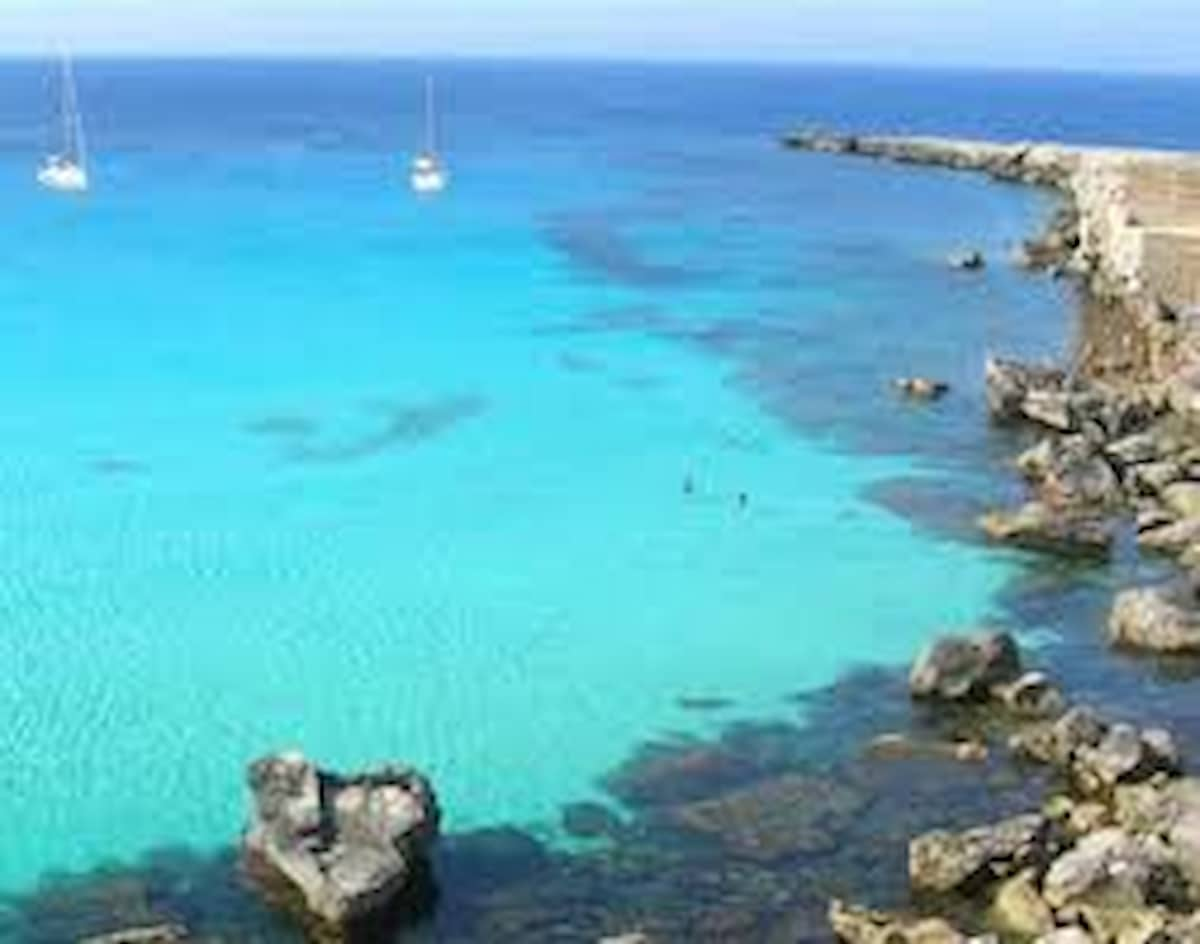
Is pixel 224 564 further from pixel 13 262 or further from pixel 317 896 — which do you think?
A: pixel 13 262

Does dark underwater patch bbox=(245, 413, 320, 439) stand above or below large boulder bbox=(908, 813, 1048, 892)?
below

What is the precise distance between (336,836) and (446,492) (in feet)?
Result: 62.3

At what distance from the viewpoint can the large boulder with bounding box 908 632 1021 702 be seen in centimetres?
2911

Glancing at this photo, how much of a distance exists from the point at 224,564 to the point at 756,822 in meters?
14.7

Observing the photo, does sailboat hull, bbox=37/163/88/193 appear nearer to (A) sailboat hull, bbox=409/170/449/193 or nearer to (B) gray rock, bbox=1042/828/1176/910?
(A) sailboat hull, bbox=409/170/449/193

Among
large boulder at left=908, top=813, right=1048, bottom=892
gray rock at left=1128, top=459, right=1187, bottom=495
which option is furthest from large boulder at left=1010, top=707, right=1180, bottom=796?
gray rock at left=1128, top=459, right=1187, bottom=495

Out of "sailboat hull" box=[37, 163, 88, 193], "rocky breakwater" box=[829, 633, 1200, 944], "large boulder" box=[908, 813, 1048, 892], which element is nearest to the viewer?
"rocky breakwater" box=[829, 633, 1200, 944]

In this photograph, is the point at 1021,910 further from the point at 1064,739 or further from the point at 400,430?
the point at 400,430

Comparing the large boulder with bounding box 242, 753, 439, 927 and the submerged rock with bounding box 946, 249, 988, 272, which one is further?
the submerged rock with bounding box 946, 249, 988, 272

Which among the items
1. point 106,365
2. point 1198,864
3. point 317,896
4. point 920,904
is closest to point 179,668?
point 317,896

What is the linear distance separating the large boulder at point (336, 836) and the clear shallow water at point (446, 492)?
2.04m

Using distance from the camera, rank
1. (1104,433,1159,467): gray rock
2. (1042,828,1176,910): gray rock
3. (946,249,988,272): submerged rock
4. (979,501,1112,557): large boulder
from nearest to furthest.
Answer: (1042,828,1176,910): gray rock < (979,501,1112,557): large boulder < (1104,433,1159,467): gray rock < (946,249,988,272): submerged rock

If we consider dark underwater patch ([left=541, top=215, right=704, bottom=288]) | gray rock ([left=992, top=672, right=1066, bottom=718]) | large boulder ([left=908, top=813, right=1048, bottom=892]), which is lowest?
dark underwater patch ([left=541, top=215, right=704, bottom=288])

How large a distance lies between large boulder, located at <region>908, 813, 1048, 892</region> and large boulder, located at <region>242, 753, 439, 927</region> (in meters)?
5.51
